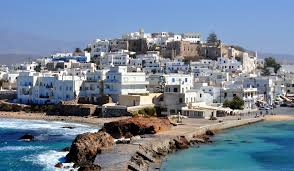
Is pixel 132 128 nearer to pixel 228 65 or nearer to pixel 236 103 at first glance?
pixel 236 103

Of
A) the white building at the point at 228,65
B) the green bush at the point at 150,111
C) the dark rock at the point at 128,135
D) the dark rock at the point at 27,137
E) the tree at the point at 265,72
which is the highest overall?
the white building at the point at 228,65

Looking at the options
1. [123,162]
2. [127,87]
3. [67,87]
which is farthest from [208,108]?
[123,162]

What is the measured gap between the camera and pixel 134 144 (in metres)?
33.5

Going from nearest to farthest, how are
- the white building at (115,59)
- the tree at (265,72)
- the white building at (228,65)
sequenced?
the white building at (115,59) < the white building at (228,65) < the tree at (265,72)

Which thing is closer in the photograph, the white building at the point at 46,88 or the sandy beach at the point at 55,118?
the sandy beach at the point at 55,118

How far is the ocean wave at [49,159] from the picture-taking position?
30083 mm

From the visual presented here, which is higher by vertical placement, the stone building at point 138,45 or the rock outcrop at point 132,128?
the stone building at point 138,45

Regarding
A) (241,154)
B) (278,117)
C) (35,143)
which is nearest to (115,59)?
(278,117)

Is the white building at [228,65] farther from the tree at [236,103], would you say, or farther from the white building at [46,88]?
the white building at [46,88]

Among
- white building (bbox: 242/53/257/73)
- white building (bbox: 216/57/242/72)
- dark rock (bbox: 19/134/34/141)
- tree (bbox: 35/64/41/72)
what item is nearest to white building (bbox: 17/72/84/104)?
tree (bbox: 35/64/41/72)

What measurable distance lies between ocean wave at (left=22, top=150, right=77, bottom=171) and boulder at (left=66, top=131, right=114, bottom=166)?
64 cm

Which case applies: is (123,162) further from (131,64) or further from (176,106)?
(131,64)

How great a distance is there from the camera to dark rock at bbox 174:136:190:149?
36953 mm


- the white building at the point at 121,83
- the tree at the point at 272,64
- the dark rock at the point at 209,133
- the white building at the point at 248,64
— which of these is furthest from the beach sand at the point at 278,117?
the tree at the point at 272,64
